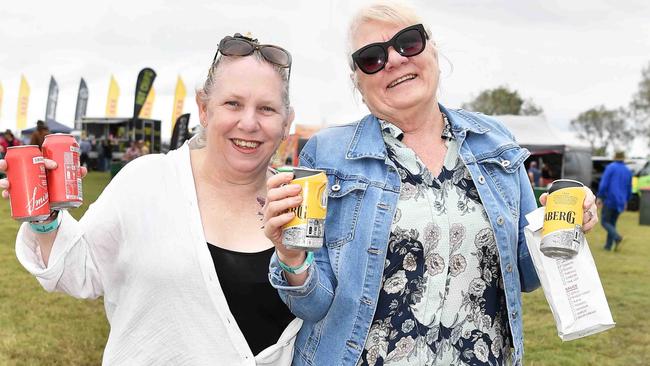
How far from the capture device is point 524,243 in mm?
2104

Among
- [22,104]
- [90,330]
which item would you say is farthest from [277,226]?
[22,104]

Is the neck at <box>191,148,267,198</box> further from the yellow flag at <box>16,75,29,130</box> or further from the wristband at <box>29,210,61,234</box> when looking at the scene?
the yellow flag at <box>16,75,29,130</box>

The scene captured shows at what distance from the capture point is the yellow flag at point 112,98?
3653 cm

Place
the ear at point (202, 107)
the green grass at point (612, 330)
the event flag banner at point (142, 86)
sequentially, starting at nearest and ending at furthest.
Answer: the ear at point (202, 107)
the green grass at point (612, 330)
the event flag banner at point (142, 86)

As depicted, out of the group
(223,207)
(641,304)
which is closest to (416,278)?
A: (223,207)

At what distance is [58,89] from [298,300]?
40258 mm

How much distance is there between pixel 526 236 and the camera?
198 cm

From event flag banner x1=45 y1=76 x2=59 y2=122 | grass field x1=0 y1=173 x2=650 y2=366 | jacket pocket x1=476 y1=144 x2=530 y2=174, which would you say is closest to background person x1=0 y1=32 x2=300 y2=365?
jacket pocket x1=476 y1=144 x2=530 y2=174

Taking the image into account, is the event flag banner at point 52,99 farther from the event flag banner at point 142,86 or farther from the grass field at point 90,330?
the grass field at point 90,330

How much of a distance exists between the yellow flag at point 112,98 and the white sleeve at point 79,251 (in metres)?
36.5

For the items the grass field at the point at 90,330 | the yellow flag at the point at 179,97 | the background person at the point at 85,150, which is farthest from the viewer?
the yellow flag at the point at 179,97

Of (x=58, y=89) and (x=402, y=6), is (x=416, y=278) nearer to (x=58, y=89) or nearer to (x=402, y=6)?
(x=402, y=6)

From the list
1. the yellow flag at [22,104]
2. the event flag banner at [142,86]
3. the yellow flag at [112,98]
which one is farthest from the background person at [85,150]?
the yellow flag at [22,104]

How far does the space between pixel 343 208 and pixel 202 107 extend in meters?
0.65
